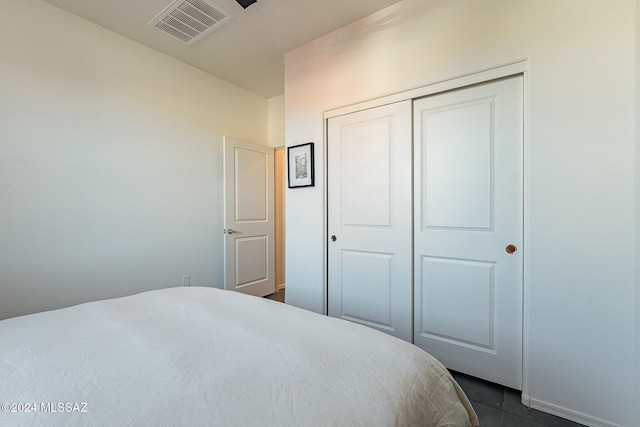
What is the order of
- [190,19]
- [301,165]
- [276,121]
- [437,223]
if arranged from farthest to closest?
[276,121], [301,165], [190,19], [437,223]

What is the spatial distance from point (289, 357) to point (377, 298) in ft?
4.97

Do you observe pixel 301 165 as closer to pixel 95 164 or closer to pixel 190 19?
pixel 190 19

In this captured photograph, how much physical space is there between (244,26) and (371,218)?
1916 millimetres

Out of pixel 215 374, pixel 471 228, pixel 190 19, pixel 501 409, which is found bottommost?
pixel 501 409

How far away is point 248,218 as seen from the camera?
342 centimetres

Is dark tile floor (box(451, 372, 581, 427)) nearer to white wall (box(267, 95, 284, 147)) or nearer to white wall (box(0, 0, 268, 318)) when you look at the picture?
white wall (box(0, 0, 268, 318))

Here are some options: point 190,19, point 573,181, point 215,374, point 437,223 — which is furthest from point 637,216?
point 190,19

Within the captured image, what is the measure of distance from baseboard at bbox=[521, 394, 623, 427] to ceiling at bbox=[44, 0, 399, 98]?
275 cm

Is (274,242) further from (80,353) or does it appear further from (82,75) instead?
(80,353)

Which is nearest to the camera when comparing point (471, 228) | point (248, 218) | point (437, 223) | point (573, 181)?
point (573, 181)

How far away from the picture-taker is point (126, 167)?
2471 millimetres

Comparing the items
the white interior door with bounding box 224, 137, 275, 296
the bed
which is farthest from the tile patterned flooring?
the white interior door with bounding box 224, 137, 275, 296

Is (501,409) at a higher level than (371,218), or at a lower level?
lower

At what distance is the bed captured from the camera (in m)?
0.61
